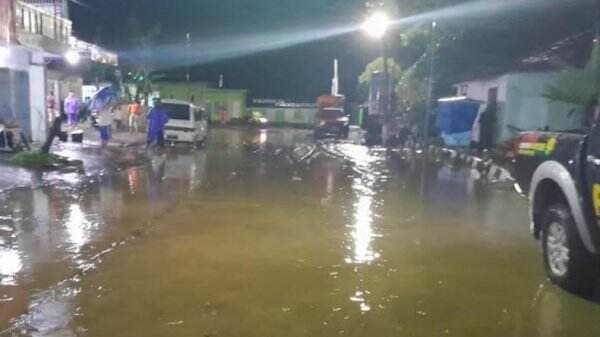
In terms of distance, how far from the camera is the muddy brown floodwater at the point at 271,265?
5.25 meters

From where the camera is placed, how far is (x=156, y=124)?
2356cm

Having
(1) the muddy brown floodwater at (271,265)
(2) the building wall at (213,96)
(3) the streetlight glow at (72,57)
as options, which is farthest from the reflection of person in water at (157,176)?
(2) the building wall at (213,96)

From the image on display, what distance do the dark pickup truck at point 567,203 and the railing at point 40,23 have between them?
68.5 feet

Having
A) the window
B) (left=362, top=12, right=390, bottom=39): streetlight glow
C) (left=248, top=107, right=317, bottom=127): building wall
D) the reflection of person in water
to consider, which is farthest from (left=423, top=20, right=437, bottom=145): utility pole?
the window

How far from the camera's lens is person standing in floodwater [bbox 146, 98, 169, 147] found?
2333cm

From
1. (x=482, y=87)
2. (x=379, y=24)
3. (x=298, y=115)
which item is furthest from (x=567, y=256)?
(x=298, y=115)

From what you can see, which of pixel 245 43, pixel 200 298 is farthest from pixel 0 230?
pixel 245 43

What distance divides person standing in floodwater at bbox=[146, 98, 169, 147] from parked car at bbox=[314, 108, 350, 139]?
16172 millimetres

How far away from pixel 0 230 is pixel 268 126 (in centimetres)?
4826

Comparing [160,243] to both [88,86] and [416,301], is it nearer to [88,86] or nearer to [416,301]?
[416,301]

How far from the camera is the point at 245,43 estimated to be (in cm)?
6209

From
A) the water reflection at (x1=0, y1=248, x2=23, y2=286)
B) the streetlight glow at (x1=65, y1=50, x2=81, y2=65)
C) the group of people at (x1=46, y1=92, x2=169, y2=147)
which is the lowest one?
the water reflection at (x1=0, y1=248, x2=23, y2=286)

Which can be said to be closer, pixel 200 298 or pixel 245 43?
pixel 200 298

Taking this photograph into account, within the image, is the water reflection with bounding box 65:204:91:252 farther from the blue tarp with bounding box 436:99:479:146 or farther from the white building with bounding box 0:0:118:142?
the blue tarp with bounding box 436:99:479:146
